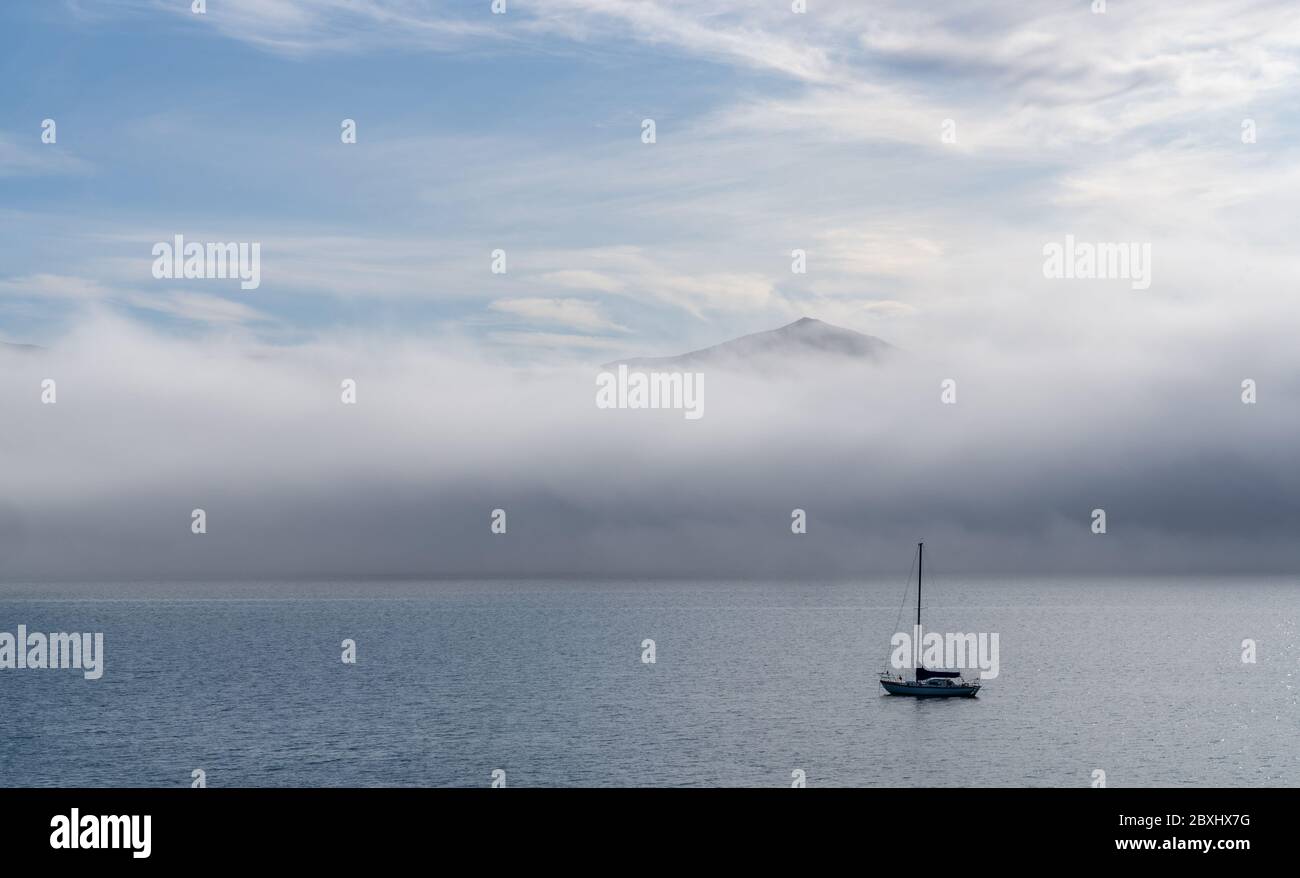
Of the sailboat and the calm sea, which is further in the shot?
the sailboat

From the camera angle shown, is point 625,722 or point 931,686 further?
point 931,686

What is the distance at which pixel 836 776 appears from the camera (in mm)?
66375

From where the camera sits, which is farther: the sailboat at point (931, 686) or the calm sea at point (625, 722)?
the sailboat at point (931, 686)

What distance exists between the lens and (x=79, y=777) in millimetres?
67938

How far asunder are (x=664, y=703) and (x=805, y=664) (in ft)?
151
